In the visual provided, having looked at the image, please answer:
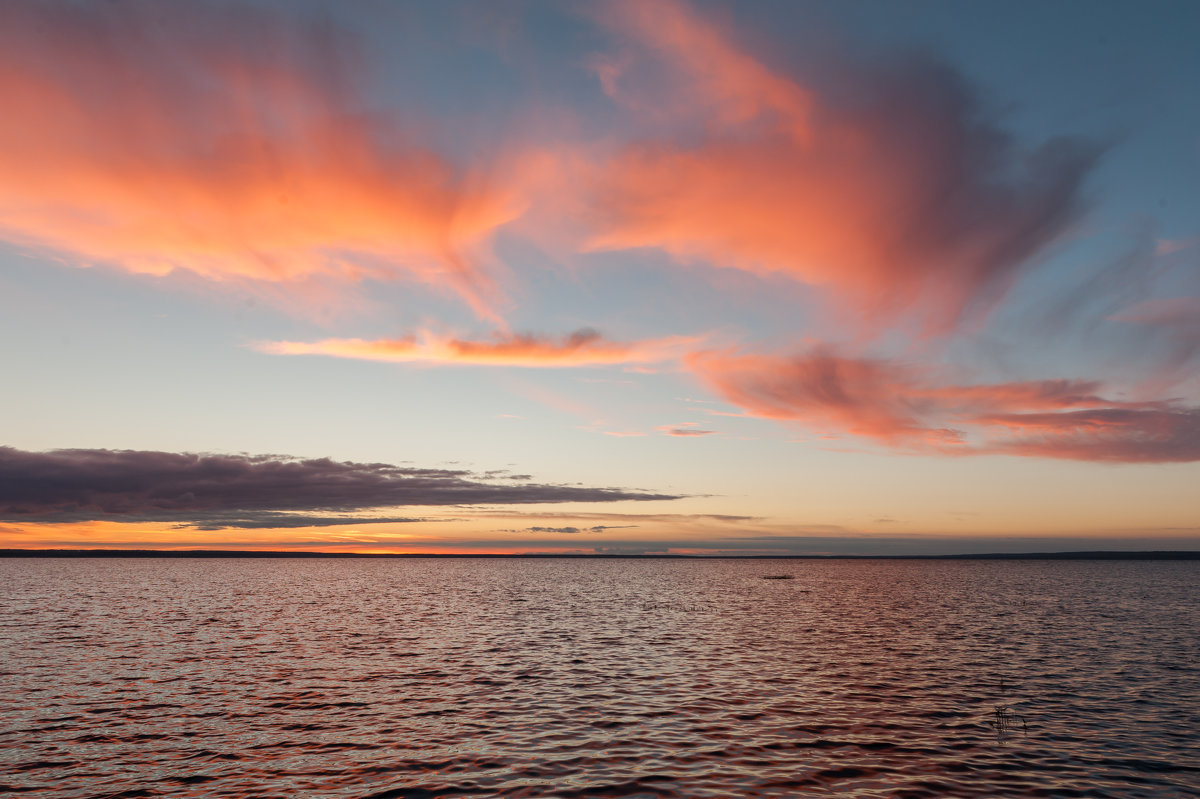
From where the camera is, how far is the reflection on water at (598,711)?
21.6m

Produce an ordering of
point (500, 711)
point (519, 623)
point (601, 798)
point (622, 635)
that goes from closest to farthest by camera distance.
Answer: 1. point (601, 798)
2. point (500, 711)
3. point (622, 635)
4. point (519, 623)

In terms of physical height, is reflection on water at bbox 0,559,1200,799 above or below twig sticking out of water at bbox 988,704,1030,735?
below

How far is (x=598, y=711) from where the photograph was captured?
3045 centimetres

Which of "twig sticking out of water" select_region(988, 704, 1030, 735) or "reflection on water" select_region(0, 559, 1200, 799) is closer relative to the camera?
"reflection on water" select_region(0, 559, 1200, 799)

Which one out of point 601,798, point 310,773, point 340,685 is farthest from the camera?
point 340,685

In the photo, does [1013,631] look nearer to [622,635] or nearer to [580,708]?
[622,635]

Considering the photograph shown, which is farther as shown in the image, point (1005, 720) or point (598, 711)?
point (598, 711)

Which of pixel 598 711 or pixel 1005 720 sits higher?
pixel 1005 720

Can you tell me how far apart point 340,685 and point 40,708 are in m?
12.7

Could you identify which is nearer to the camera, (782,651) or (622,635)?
(782,651)

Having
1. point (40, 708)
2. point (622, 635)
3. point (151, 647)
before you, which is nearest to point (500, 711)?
point (40, 708)

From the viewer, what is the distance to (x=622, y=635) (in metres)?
57.7

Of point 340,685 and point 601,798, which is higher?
point 601,798

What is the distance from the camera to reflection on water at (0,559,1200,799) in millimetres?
21609
